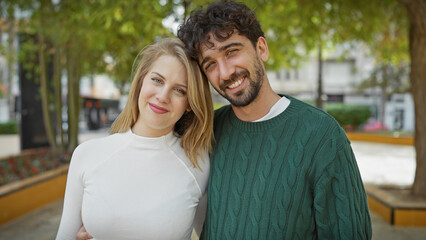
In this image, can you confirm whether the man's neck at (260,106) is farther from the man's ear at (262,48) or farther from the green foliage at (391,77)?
the green foliage at (391,77)

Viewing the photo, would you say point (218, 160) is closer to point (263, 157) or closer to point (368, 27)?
point (263, 157)

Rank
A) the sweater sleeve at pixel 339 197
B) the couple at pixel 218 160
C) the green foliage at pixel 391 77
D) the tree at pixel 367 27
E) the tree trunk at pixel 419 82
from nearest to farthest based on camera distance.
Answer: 1. the sweater sleeve at pixel 339 197
2. the couple at pixel 218 160
3. the tree trunk at pixel 419 82
4. the tree at pixel 367 27
5. the green foliage at pixel 391 77

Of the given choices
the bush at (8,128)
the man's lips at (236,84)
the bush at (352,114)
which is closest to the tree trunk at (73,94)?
the man's lips at (236,84)

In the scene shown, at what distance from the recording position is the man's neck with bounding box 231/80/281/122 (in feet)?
7.77

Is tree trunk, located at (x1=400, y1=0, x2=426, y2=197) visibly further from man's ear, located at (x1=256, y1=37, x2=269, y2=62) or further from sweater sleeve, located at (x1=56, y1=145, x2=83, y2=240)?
sweater sleeve, located at (x1=56, y1=145, x2=83, y2=240)

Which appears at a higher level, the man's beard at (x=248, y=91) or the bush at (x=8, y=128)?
the man's beard at (x=248, y=91)

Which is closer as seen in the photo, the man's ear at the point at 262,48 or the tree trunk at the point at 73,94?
the man's ear at the point at 262,48

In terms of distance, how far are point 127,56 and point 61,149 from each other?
3.23 m

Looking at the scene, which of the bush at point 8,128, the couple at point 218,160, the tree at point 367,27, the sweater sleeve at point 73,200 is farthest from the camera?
the bush at point 8,128

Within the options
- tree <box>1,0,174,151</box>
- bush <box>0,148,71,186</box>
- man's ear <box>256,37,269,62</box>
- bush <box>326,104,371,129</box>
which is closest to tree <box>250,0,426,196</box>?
tree <box>1,0,174,151</box>

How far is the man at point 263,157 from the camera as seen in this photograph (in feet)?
6.75

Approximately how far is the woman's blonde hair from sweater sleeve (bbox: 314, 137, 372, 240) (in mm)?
805

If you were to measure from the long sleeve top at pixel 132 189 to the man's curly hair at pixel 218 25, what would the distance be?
0.67m

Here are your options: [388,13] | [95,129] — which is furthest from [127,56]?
[95,129]
